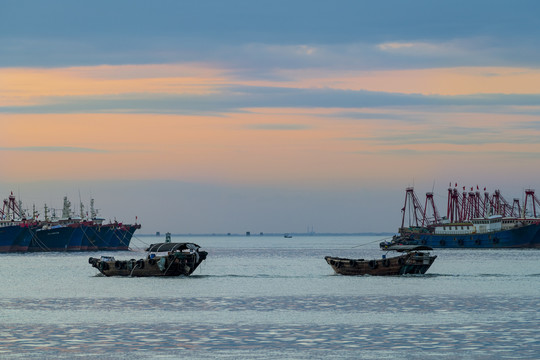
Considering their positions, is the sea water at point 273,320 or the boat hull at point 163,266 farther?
the boat hull at point 163,266

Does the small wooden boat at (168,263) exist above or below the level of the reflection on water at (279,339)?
above

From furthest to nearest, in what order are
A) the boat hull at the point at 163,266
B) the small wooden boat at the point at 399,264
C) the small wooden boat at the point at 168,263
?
the small wooden boat at the point at 399,264 → the boat hull at the point at 163,266 → the small wooden boat at the point at 168,263

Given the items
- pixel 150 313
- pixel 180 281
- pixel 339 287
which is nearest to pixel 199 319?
pixel 150 313

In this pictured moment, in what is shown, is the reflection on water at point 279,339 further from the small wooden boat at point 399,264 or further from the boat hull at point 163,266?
the small wooden boat at point 399,264

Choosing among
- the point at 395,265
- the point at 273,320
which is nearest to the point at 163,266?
the point at 395,265

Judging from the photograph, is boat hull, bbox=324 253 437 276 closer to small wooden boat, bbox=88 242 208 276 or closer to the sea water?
the sea water

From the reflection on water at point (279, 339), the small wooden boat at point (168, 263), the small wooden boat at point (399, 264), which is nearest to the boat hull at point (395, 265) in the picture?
the small wooden boat at point (399, 264)

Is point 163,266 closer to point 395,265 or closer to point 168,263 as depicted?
point 168,263

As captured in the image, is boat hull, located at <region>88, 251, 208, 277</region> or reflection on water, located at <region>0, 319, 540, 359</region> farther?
boat hull, located at <region>88, 251, 208, 277</region>

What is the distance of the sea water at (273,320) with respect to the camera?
4594 centimetres

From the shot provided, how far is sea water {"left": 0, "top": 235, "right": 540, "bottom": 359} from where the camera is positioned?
45.9 meters

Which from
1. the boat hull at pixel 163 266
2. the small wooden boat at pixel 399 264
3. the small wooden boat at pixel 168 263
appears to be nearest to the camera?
the small wooden boat at pixel 168 263

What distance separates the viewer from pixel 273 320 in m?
61.2

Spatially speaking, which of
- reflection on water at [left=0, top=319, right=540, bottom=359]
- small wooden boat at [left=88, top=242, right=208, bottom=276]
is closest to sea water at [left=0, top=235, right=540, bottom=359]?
reflection on water at [left=0, top=319, right=540, bottom=359]
